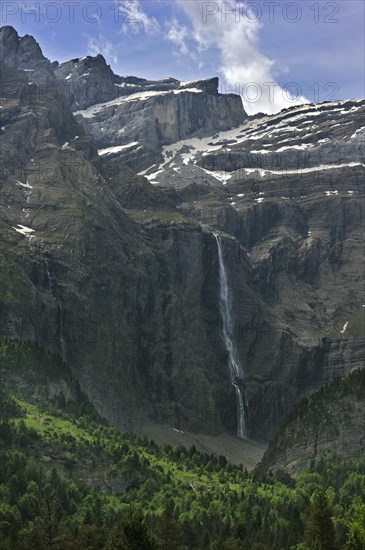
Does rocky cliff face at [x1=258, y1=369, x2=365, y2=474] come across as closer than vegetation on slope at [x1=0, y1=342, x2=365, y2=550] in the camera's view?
No

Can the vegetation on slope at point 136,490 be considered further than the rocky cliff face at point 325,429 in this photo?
No

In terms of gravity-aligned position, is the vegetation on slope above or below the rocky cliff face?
below

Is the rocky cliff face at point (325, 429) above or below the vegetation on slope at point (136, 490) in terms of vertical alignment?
above

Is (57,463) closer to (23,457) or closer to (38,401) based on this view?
(23,457)

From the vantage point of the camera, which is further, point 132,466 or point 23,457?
point 132,466

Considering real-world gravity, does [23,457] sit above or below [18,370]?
below

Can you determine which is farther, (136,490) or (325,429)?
(325,429)

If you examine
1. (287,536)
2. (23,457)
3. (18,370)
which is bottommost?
(287,536)

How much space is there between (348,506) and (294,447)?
42.7m

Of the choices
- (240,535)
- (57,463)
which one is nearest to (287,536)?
(240,535)

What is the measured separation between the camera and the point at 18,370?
607ft

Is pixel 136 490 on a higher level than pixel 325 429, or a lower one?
lower

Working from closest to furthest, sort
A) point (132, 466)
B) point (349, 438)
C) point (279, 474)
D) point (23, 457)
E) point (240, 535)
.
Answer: point (240, 535) < point (23, 457) < point (132, 466) < point (279, 474) < point (349, 438)

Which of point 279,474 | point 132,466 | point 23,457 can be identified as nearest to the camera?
point 23,457
